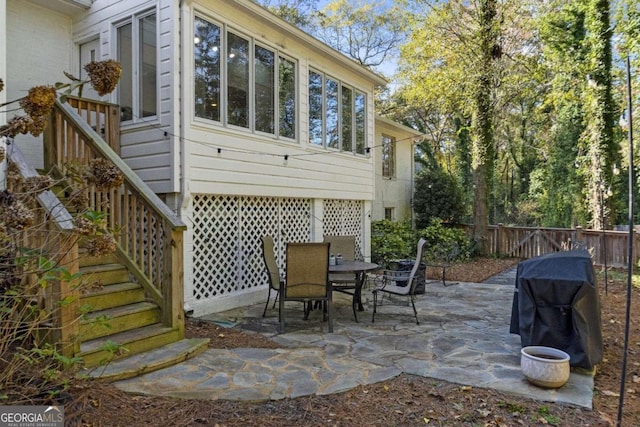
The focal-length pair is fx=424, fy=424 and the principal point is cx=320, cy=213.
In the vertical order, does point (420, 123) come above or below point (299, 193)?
above

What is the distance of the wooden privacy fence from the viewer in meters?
11.0

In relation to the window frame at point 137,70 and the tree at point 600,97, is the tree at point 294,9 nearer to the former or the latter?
the tree at point 600,97

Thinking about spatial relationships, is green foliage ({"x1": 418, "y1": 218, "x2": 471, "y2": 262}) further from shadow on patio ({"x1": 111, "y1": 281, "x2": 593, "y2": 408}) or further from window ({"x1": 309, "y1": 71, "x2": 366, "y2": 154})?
shadow on patio ({"x1": 111, "y1": 281, "x2": 593, "y2": 408})

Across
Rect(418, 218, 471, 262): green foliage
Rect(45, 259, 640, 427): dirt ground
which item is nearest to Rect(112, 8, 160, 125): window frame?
Rect(45, 259, 640, 427): dirt ground

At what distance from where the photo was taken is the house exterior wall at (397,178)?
41.8 feet

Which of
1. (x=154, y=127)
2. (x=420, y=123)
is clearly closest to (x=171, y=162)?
(x=154, y=127)

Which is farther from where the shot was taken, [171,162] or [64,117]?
[171,162]

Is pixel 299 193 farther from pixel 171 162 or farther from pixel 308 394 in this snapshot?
pixel 308 394

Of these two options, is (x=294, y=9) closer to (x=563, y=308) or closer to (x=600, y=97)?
(x=600, y=97)

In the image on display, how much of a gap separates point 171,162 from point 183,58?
1.35 m

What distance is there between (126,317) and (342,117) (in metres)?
6.25

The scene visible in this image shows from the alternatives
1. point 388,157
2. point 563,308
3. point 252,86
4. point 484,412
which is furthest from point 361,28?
point 484,412

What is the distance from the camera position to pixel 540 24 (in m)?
12.8

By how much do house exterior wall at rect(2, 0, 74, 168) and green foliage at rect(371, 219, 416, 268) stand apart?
747 centimetres
